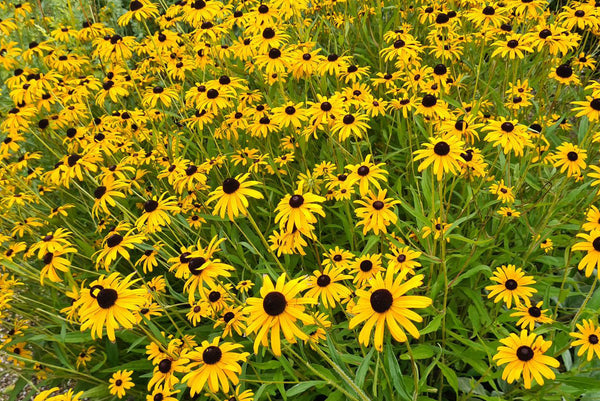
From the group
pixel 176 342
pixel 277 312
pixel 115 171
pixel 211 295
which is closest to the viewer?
pixel 277 312

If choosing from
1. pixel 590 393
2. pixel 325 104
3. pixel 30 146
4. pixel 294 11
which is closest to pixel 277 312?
pixel 325 104

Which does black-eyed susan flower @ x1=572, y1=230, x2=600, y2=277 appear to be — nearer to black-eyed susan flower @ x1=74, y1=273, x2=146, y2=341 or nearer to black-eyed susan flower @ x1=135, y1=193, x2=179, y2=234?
black-eyed susan flower @ x1=74, y1=273, x2=146, y2=341

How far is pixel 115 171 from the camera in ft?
8.54

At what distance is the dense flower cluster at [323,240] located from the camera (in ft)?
5.53

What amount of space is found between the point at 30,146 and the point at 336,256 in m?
3.94

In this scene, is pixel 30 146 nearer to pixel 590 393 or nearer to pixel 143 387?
pixel 143 387

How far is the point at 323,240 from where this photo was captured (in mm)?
3201

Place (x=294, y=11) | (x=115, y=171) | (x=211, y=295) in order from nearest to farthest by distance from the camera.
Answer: (x=211, y=295), (x=115, y=171), (x=294, y=11)

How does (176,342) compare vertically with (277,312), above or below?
below

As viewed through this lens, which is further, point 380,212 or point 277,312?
point 380,212

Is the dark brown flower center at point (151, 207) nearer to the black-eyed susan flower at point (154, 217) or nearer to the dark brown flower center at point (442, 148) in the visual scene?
the black-eyed susan flower at point (154, 217)

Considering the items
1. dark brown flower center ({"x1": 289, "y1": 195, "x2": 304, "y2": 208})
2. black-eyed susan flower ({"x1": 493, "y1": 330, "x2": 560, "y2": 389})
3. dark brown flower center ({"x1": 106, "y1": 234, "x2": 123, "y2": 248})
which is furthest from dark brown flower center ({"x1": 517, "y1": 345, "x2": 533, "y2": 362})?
dark brown flower center ({"x1": 106, "y1": 234, "x2": 123, "y2": 248})

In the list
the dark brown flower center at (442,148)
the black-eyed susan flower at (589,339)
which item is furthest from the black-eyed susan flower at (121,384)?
the black-eyed susan flower at (589,339)

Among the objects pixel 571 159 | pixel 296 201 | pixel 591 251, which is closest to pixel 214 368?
pixel 296 201
